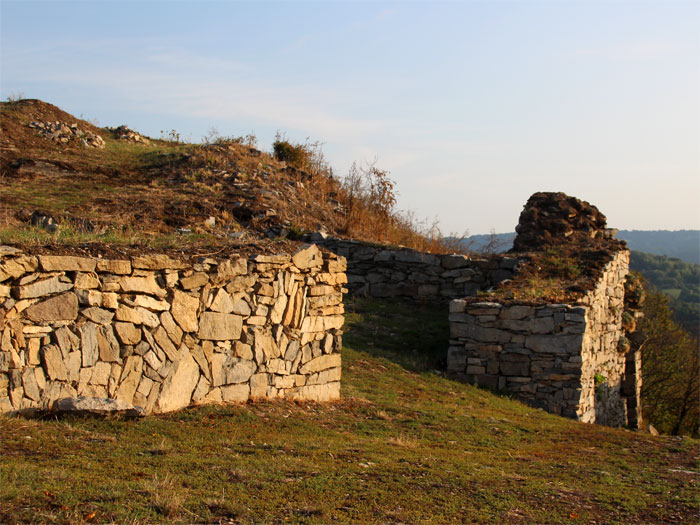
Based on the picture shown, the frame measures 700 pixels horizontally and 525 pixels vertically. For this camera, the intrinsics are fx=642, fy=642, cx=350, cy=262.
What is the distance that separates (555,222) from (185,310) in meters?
13.3

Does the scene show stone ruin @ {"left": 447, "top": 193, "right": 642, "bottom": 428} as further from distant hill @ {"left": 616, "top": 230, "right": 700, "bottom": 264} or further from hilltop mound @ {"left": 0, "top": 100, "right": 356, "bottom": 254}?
distant hill @ {"left": 616, "top": 230, "right": 700, "bottom": 264}

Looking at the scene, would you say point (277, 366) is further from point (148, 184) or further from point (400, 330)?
point (148, 184)

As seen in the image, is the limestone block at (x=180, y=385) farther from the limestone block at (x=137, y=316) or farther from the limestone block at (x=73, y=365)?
the limestone block at (x=73, y=365)

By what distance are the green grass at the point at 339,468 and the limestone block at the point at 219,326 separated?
84 cm

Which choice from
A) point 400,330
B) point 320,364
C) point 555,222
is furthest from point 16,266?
point 555,222

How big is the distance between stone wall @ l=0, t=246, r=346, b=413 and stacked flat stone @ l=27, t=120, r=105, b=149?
15.8 m

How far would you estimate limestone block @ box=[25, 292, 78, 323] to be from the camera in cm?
575

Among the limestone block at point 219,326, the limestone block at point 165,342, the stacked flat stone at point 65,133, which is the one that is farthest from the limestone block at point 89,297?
the stacked flat stone at point 65,133

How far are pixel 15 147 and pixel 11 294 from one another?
16445 millimetres

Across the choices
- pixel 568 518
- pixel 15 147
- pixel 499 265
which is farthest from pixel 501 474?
pixel 15 147

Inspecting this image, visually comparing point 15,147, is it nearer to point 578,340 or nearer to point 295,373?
point 295,373

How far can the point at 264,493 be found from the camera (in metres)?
4.54

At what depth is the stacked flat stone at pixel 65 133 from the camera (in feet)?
69.9

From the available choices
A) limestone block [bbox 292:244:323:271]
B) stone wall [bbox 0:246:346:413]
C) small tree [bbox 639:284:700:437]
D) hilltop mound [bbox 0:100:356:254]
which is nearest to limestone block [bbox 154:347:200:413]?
stone wall [bbox 0:246:346:413]
